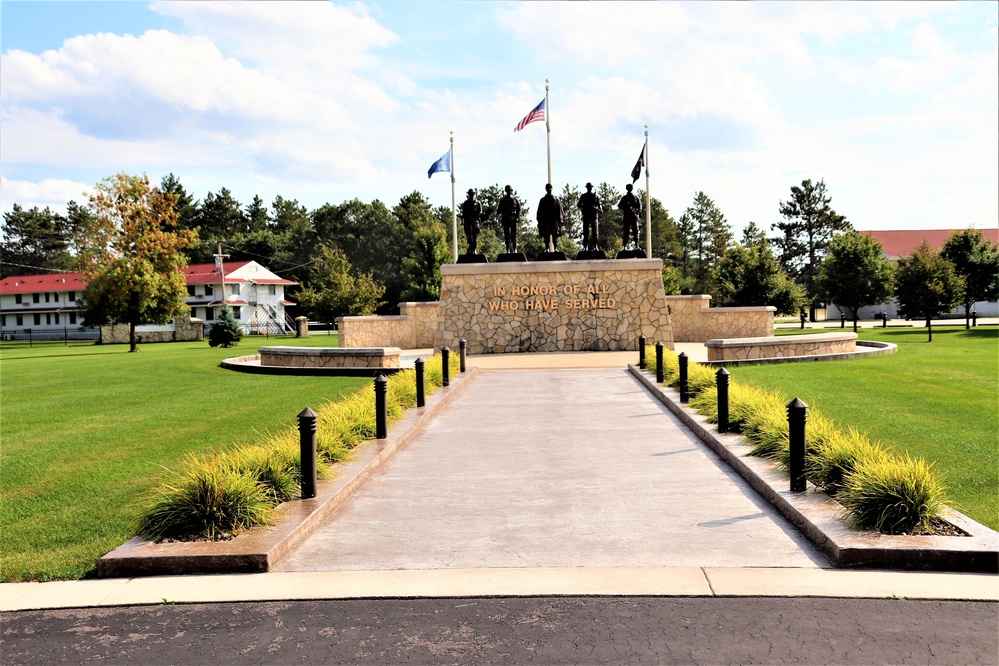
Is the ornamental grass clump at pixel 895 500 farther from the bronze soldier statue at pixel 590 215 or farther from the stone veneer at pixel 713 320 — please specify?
the stone veneer at pixel 713 320

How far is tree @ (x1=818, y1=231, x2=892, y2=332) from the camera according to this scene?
4578 cm

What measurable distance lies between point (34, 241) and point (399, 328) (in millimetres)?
85894

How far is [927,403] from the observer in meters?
12.8

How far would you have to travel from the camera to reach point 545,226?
27859 millimetres

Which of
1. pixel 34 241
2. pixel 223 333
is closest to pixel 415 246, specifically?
pixel 223 333

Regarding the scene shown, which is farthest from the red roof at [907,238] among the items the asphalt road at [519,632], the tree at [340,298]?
the asphalt road at [519,632]

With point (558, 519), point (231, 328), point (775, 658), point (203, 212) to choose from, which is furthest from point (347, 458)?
point (203, 212)

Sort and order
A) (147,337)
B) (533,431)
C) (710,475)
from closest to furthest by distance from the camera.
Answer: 1. (710,475)
2. (533,431)
3. (147,337)

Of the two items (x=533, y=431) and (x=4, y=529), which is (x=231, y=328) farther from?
(x=4, y=529)

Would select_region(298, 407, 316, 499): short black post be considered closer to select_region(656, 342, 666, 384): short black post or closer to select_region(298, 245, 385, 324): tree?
select_region(656, 342, 666, 384): short black post

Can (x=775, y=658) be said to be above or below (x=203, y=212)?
below

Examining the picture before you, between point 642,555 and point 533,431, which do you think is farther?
point 533,431

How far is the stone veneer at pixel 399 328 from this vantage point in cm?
3050

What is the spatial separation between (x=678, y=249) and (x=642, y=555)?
85.9 meters
